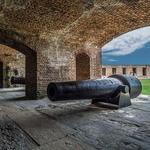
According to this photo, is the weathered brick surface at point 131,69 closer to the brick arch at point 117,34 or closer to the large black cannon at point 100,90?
the brick arch at point 117,34

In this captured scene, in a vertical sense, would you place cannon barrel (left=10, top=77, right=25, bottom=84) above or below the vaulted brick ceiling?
below

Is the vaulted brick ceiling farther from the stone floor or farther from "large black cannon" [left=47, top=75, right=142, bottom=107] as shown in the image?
the stone floor

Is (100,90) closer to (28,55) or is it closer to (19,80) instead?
(28,55)

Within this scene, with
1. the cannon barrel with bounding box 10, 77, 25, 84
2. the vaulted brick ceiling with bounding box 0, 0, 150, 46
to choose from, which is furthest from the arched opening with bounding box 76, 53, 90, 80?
the cannon barrel with bounding box 10, 77, 25, 84

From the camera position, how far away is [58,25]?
664cm

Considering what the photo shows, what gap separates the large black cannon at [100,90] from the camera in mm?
3881

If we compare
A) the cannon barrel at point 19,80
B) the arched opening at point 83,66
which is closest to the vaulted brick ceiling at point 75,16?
the arched opening at point 83,66

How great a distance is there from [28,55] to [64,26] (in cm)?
163

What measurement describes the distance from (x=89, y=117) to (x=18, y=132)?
1430 mm

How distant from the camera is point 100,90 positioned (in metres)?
4.52

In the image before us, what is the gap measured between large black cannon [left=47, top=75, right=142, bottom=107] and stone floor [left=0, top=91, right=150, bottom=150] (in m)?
0.39

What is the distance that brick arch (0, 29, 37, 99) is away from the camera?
6.61 m

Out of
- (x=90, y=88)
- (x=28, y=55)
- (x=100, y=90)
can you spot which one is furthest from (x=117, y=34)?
(x=90, y=88)

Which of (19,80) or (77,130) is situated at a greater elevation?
(19,80)
